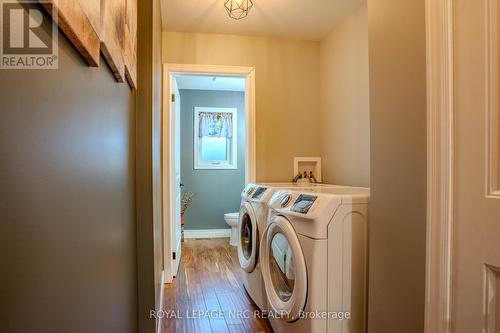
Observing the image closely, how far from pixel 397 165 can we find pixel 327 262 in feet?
1.79

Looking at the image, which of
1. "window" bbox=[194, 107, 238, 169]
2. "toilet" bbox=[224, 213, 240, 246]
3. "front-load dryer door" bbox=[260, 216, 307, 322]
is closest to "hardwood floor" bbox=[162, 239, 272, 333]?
"front-load dryer door" bbox=[260, 216, 307, 322]

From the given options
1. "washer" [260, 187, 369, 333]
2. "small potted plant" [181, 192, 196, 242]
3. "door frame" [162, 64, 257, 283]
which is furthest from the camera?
"small potted plant" [181, 192, 196, 242]

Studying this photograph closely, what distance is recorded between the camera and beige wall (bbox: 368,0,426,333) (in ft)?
3.39

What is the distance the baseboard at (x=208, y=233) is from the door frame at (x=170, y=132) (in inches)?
69.8

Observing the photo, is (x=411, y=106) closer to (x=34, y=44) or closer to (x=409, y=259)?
(x=409, y=259)

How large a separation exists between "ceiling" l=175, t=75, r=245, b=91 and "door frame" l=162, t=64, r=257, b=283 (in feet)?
3.96

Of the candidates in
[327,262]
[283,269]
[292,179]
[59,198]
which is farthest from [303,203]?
[292,179]

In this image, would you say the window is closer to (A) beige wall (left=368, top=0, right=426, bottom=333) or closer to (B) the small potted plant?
(B) the small potted plant

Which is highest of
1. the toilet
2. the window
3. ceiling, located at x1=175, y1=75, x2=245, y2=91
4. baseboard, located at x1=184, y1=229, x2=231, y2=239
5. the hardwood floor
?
ceiling, located at x1=175, y1=75, x2=245, y2=91

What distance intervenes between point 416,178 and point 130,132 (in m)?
1.18

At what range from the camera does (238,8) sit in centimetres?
242

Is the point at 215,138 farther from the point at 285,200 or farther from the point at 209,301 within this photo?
the point at 285,200

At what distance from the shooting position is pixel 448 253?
0.95m

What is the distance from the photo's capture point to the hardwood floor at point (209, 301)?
208 centimetres
